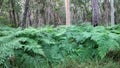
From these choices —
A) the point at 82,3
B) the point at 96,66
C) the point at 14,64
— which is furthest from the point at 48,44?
the point at 82,3

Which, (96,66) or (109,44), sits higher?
(109,44)

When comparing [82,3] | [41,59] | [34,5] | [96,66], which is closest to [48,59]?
[41,59]

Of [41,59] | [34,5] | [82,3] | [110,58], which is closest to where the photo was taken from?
[41,59]

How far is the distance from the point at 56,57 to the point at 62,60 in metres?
0.18

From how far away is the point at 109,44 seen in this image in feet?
17.1

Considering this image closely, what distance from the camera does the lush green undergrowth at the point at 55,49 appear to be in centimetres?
507

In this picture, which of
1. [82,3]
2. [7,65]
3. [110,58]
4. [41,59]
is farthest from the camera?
[82,3]

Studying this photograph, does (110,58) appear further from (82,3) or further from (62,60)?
(82,3)

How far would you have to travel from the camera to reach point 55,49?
222 inches

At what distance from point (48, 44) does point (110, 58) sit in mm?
A: 1687

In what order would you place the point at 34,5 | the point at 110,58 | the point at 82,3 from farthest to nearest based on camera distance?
the point at 82,3
the point at 34,5
the point at 110,58

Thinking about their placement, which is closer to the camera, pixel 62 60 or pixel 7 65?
pixel 7 65

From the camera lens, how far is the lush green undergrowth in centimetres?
507

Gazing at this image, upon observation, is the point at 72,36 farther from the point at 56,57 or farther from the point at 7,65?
the point at 7,65
